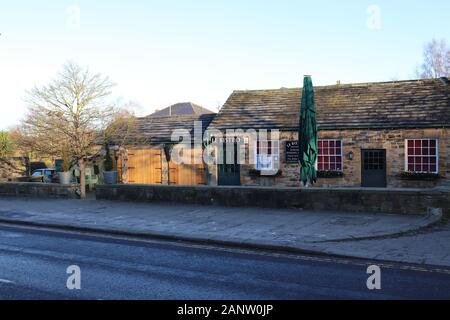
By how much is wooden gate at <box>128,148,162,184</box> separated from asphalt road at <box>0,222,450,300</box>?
51.7 ft

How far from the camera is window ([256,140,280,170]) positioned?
24.1m

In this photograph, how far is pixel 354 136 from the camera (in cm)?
2245

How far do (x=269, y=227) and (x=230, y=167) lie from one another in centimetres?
1302

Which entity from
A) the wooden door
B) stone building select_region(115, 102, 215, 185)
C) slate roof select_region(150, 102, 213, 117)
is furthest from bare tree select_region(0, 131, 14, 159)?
slate roof select_region(150, 102, 213, 117)

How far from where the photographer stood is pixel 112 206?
55.3 ft

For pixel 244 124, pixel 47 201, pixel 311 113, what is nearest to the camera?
pixel 311 113

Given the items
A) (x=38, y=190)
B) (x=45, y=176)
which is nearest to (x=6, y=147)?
(x=45, y=176)

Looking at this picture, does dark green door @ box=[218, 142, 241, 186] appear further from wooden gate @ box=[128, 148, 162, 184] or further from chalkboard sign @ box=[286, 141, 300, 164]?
wooden gate @ box=[128, 148, 162, 184]

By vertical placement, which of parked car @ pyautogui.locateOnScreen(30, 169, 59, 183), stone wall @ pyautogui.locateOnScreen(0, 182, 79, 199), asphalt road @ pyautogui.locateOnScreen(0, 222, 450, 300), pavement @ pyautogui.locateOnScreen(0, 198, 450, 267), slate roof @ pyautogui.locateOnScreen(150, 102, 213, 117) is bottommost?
asphalt road @ pyautogui.locateOnScreen(0, 222, 450, 300)

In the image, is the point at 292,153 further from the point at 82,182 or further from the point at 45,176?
the point at 45,176
